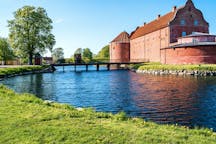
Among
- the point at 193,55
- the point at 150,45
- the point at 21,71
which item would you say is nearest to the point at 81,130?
the point at 21,71

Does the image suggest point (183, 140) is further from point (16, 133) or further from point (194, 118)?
point (194, 118)

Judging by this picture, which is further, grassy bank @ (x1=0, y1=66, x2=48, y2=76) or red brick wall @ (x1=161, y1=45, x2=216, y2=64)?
red brick wall @ (x1=161, y1=45, x2=216, y2=64)

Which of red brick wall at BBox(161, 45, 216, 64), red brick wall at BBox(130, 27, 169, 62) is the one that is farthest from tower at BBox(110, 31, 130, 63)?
red brick wall at BBox(161, 45, 216, 64)

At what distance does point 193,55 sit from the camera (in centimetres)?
4166

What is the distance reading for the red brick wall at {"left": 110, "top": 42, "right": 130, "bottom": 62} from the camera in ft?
240

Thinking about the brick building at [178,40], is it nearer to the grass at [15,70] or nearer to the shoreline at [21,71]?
the shoreline at [21,71]

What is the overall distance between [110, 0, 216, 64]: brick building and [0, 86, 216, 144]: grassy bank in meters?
35.3

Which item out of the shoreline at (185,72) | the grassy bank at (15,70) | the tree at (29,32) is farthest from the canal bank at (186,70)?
the tree at (29,32)

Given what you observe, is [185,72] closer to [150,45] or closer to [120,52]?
[150,45]

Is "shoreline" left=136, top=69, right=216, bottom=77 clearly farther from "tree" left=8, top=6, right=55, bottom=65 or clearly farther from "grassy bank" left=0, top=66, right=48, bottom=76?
"tree" left=8, top=6, right=55, bottom=65

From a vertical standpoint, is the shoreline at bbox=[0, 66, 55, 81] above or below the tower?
below

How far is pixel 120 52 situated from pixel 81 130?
67.2 m

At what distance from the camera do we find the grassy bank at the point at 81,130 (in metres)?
6.17

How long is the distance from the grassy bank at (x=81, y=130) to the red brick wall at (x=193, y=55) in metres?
35.1
